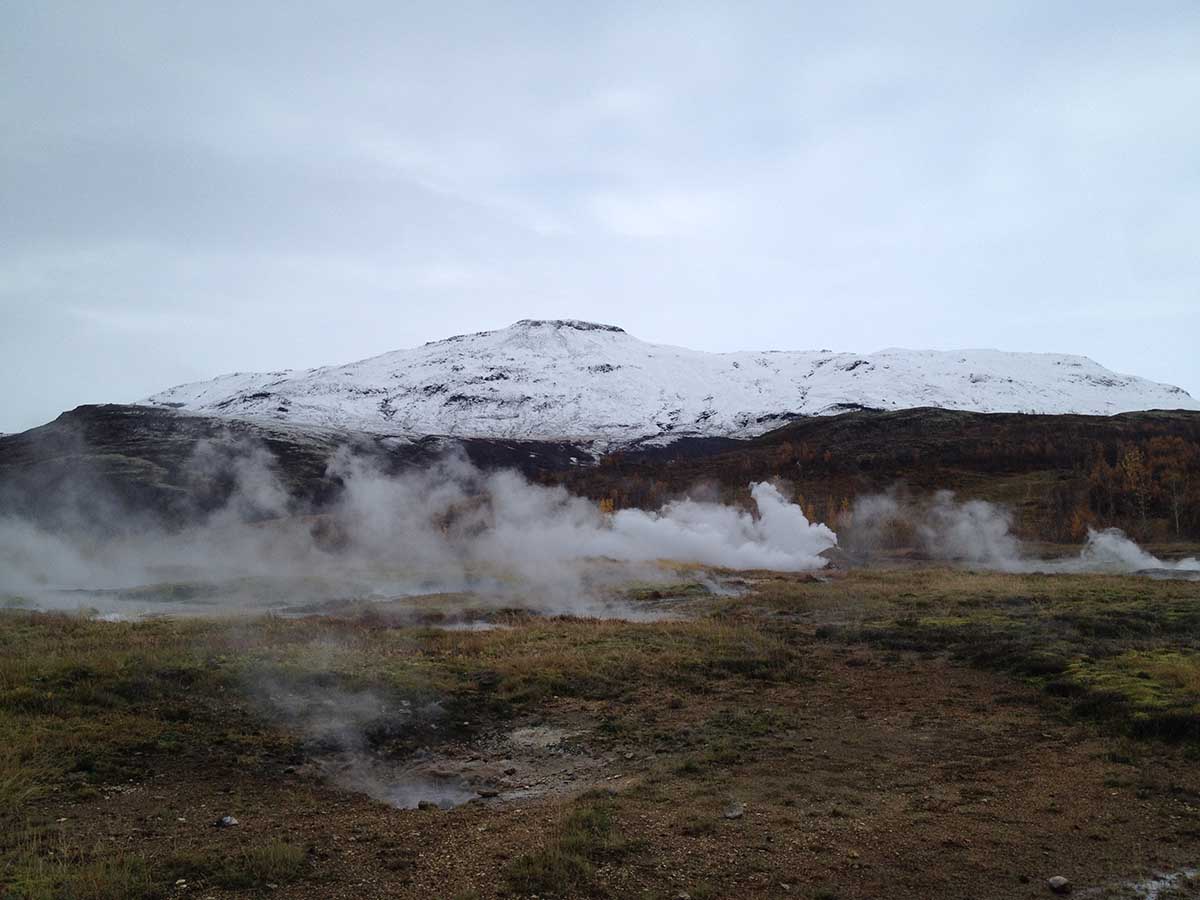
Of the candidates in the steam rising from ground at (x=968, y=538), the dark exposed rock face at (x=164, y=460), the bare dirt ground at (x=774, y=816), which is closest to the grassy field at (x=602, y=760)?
the bare dirt ground at (x=774, y=816)

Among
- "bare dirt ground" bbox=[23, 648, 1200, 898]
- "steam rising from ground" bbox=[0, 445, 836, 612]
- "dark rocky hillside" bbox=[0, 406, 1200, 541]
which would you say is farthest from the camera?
"dark rocky hillside" bbox=[0, 406, 1200, 541]

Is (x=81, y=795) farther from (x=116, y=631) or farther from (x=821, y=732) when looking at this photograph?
(x=116, y=631)

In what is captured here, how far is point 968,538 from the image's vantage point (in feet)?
243

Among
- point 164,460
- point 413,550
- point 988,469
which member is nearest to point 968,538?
point 988,469

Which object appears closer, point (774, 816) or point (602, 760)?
point (774, 816)

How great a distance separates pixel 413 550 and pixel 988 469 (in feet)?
303

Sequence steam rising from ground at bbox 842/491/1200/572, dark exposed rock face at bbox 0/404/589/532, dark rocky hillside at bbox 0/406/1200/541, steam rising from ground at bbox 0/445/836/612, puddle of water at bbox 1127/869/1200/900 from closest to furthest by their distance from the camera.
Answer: puddle of water at bbox 1127/869/1200/900, steam rising from ground at bbox 0/445/836/612, steam rising from ground at bbox 842/491/1200/572, dark rocky hillside at bbox 0/406/1200/541, dark exposed rock face at bbox 0/404/589/532

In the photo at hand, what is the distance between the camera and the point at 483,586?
41156 mm

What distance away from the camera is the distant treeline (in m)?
79.8

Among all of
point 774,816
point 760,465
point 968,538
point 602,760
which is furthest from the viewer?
point 760,465

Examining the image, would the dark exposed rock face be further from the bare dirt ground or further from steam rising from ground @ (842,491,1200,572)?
the bare dirt ground

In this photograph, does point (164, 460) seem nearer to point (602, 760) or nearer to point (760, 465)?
point (760, 465)

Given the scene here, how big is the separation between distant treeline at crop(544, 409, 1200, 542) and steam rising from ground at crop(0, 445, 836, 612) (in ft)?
80.2

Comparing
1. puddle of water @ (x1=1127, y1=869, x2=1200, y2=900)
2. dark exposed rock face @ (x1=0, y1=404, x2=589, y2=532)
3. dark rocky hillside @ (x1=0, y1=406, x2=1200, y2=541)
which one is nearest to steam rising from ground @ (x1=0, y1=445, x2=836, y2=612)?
dark exposed rock face @ (x1=0, y1=404, x2=589, y2=532)
